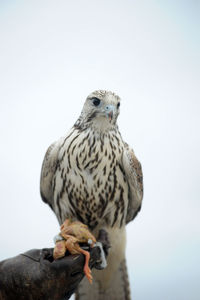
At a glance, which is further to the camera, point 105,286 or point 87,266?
point 105,286

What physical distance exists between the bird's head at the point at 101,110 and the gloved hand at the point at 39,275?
0.76 meters

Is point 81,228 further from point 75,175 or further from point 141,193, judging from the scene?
point 141,193

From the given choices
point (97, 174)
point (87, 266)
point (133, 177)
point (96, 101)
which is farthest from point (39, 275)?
point (96, 101)

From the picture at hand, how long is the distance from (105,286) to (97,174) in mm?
789

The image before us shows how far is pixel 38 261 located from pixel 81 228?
1.16 ft

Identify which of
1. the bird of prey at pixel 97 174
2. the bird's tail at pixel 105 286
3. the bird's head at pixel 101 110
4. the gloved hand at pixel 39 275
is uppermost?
the bird's head at pixel 101 110

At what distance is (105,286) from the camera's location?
2.67 meters

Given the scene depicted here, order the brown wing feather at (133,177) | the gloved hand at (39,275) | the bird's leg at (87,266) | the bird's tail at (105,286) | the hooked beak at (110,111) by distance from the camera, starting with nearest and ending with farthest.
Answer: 1. the gloved hand at (39,275)
2. the bird's leg at (87,266)
3. the hooked beak at (110,111)
4. the brown wing feather at (133,177)
5. the bird's tail at (105,286)

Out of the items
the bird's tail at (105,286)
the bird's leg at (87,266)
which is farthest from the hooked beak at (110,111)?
the bird's tail at (105,286)

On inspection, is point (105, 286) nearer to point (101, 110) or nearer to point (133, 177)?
point (133, 177)

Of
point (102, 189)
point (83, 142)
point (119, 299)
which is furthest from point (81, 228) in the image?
point (119, 299)

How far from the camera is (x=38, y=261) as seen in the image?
1.96 metres

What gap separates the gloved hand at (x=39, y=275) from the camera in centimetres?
185

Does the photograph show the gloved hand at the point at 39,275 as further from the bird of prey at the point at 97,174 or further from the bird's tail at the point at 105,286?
the bird's tail at the point at 105,286
